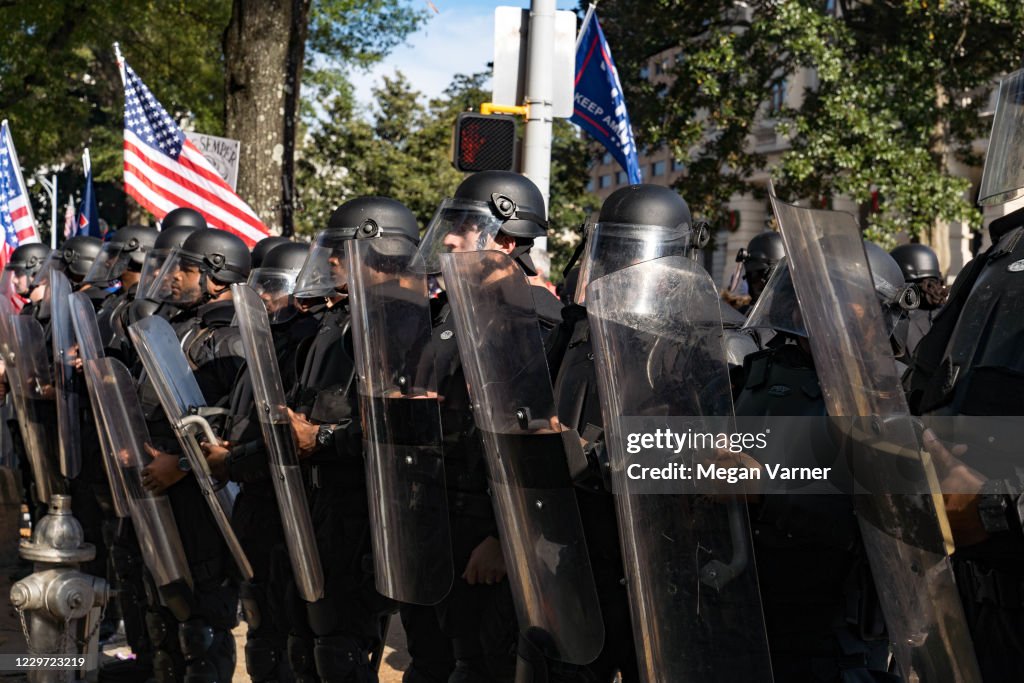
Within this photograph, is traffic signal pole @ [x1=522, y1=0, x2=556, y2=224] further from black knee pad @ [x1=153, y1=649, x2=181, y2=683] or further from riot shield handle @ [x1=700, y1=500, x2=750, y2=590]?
riot shield handle @ [x1=700, y1=500, x2=750, y2=590]

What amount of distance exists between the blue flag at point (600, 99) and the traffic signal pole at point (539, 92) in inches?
79.7

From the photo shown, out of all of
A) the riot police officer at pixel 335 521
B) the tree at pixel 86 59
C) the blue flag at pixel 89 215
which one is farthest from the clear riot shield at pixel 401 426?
the tree at pixel 86 59

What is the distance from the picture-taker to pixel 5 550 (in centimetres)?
808

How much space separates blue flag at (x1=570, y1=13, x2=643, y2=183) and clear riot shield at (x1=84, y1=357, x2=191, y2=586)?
518 cm

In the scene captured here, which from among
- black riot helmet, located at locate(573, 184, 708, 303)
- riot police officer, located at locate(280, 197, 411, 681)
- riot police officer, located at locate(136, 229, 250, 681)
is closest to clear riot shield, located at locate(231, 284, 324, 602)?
riot police officer, located at locate(280, 197, 411, 681)

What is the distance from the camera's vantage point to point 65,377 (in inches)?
223

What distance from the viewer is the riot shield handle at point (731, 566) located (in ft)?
8.07

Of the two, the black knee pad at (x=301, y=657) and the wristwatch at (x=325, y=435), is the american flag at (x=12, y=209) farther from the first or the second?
the wristwatch at (x=325, y=435)

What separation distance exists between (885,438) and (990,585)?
61 cm

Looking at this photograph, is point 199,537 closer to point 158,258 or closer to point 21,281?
point 158,258

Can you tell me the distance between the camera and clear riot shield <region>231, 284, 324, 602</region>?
432cm

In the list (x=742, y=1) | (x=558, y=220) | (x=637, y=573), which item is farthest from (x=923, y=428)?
(x=558, y=220)

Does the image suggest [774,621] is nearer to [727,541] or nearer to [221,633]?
[727,541]

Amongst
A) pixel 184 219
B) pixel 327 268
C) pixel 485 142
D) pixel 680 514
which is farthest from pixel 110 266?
pixel 680 514
